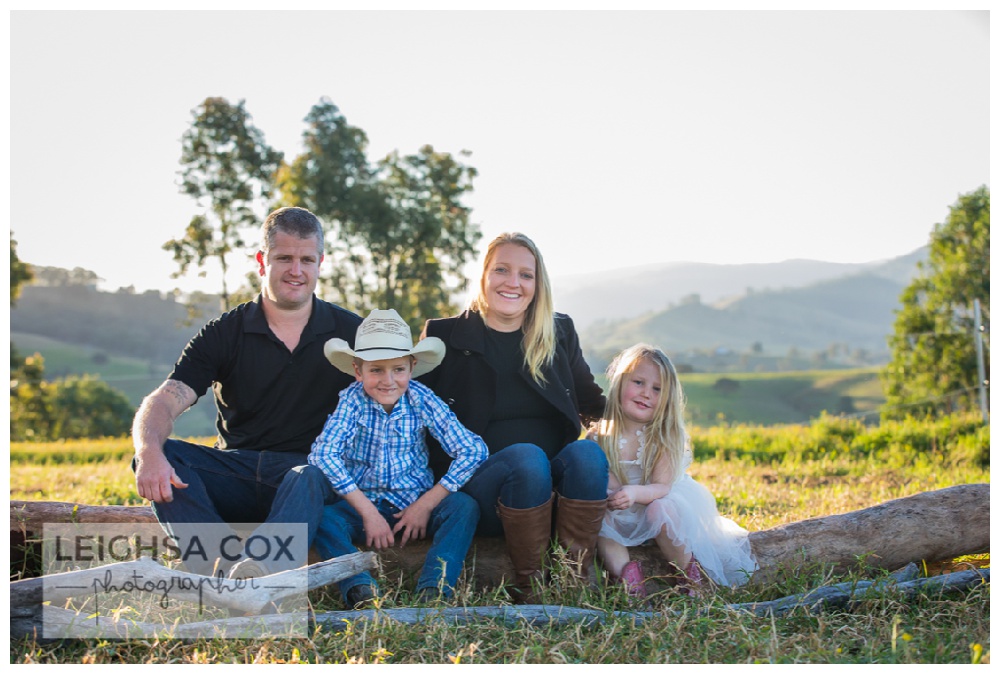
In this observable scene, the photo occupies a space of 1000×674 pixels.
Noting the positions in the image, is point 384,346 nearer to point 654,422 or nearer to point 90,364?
point 654,422

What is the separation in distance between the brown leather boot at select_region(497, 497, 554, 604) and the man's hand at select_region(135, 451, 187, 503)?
51.9 inches

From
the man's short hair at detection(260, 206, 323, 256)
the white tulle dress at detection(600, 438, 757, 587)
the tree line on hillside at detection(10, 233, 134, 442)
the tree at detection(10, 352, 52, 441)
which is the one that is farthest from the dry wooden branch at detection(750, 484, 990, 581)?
the tree line on hillside at detection(10, 233, 134, 442)

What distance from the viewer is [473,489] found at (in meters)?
3.54

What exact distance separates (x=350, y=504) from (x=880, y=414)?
59.2 feet

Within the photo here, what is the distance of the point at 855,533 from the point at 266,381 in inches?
110

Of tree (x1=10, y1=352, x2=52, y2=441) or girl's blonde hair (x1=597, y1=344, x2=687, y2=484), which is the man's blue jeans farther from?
tree (x1=10, y1=352, x2=52, y2=441)

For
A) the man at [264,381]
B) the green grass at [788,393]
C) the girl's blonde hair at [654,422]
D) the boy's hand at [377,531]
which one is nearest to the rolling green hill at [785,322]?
the green grass at [788,393]

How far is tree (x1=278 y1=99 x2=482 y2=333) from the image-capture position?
1841cm

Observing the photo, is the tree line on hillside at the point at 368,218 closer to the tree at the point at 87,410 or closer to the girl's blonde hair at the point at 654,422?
the tree at the point at 87,410

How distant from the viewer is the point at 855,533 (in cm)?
395

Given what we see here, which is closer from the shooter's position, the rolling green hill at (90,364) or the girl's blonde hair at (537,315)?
the girl's blonde hair at (537,315)

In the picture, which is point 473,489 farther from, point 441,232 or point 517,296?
point 441,232

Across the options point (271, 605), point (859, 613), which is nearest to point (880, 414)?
point (859, 613)

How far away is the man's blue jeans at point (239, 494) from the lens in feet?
11.0
